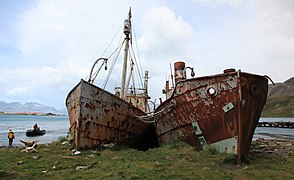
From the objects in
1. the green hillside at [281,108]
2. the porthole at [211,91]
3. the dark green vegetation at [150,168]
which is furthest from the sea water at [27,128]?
the green hillside at [281,108]

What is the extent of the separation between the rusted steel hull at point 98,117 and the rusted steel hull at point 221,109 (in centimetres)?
280

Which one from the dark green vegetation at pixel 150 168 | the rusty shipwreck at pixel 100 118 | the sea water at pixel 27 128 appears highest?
the rusty shipwreck at pixel 100 118

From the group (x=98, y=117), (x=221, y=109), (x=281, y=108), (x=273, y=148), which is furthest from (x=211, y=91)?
(x=281, y=108)

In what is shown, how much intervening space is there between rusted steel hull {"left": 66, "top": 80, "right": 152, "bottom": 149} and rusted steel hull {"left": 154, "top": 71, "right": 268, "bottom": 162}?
2797 millimetres

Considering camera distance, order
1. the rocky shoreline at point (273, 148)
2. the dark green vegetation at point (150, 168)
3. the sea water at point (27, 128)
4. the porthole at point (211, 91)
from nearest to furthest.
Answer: the dark green vegetation at point (150, 168) < the porthole at point (211, 91) < the rocky shoreline at point (273, 148) < the sea water at point (27, 128)

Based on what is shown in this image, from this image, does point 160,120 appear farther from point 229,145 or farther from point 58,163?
point 58,163

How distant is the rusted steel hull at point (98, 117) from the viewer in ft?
34.9

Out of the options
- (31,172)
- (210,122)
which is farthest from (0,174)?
(210,122)

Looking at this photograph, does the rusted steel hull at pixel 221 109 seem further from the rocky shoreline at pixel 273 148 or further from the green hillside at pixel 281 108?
the green hillside at pixel 281 108

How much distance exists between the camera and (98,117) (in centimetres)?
1109

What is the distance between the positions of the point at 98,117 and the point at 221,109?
17.5 feet

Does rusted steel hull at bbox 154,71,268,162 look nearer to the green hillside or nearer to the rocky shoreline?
the rocky shoreline

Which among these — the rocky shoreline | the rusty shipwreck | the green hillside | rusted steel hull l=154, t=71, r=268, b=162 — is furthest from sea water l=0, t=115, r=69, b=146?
the green hillside

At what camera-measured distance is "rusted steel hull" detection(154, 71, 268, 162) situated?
8734 millimetres
